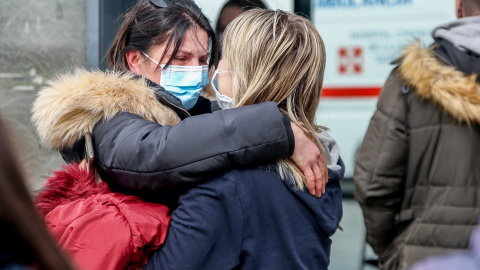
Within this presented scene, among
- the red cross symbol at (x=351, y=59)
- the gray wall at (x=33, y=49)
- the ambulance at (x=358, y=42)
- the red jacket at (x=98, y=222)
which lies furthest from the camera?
the red cross symbol at (x=351, y=59)

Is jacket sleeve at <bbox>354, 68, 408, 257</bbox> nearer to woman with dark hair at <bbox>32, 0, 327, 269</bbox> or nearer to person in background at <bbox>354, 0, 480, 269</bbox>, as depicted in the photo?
person in background at <bbox>354, 0, 480, 269</bbox>

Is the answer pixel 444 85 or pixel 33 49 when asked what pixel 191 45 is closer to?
pixel 444 85

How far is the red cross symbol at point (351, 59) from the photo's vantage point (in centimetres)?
453

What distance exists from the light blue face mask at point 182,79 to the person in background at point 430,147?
2.05 feet

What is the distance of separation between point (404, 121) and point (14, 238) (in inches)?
64.9

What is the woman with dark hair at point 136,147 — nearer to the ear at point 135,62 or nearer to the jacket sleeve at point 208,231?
the jacket sleeve at point 208,231

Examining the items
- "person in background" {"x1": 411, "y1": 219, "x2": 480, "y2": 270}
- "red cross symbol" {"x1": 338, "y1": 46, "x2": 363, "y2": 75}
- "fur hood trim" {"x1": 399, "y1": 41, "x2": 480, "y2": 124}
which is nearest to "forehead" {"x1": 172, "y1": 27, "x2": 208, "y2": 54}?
"fur hood trim" {"x1": 399, "y1": 41, "x2": 480, "y2": 124}

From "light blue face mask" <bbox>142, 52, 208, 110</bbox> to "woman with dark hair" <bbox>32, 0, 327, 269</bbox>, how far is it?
0.44ft

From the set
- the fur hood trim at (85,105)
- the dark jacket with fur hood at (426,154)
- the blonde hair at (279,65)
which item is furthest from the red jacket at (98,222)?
the dark jacket with fur hood at (426,154)

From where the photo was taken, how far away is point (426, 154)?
7.45 ft

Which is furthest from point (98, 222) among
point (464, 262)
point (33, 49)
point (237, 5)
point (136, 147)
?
point (33, 49)

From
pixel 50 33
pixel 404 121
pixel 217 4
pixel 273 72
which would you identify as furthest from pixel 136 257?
pixel 217 4

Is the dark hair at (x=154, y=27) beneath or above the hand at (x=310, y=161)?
above

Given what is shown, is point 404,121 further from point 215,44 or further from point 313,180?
point 215,44
